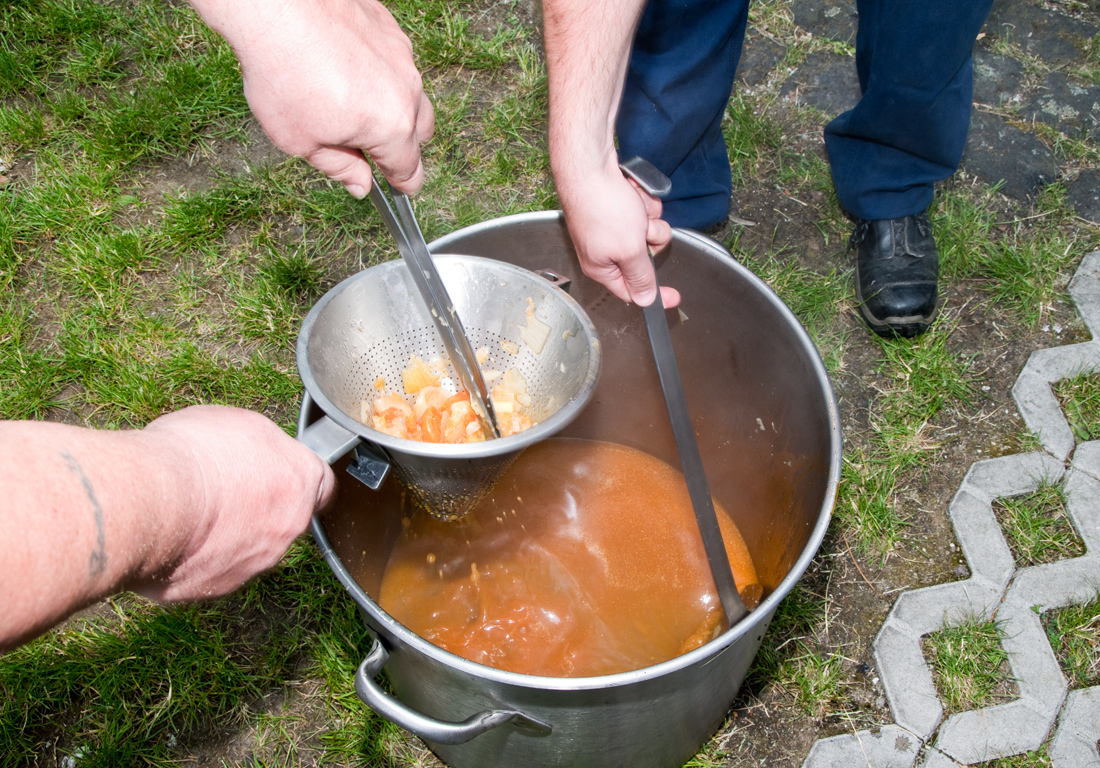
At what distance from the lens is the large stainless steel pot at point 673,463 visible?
3.72 ft

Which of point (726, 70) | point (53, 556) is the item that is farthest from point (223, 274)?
point (53, 556)

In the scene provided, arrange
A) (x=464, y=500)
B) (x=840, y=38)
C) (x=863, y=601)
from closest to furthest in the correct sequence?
(x=464, y=500)
(x=863, y=601)
(x=840, y=38)

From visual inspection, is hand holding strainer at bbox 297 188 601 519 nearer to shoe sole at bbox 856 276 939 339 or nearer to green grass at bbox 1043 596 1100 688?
shoe sole at bbox 856 276 939 339

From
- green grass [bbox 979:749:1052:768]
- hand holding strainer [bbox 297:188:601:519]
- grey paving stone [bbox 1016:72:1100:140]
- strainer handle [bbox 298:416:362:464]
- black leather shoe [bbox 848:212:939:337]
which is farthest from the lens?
grey paving stone [bbox 1016:72:1100:140]

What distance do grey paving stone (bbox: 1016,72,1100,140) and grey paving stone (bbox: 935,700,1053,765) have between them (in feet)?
6.08

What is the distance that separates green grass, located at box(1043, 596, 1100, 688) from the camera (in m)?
1.73

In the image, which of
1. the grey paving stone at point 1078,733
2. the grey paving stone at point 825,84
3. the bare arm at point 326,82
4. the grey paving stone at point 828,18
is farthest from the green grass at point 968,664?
the grey paving stone at point 828,18

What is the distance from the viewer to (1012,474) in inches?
78.3

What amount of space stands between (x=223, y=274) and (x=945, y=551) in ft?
6.72

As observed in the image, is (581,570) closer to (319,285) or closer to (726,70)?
(319,285)

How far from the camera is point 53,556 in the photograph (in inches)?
29.0

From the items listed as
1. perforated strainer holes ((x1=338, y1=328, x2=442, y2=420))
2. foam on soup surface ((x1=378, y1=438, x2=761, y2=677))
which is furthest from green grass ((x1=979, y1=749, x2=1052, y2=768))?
perforated strainer holes ((x1=338, y1=328, x2=442, y2=420))

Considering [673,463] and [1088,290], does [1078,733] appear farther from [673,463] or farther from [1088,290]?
→ [1088,290]

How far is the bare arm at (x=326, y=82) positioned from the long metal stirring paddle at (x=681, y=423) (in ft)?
1.48
